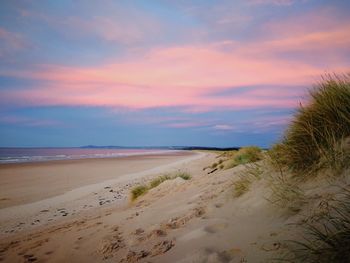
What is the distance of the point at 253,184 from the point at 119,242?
211 centimetres

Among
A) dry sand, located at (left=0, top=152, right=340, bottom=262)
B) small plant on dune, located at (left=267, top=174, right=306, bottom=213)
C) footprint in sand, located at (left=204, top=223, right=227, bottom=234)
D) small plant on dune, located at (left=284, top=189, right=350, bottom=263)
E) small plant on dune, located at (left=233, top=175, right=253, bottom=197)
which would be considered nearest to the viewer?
small plant on dune, located at (left=284, top=189, right=350, bottom=263)

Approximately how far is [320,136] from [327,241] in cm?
230

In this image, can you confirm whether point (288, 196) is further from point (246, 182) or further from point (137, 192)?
point (137, 192)

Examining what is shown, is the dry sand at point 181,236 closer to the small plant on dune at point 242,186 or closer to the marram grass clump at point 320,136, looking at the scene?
the small plant on dune at point 242,186

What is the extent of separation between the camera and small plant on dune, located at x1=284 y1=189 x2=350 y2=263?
2.11 m

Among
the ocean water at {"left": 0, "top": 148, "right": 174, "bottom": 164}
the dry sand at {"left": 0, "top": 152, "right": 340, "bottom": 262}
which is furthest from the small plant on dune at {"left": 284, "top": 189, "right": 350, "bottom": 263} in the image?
the ocean water at {"left": 0, "top": 148, "right": 174, "bottom": 164}

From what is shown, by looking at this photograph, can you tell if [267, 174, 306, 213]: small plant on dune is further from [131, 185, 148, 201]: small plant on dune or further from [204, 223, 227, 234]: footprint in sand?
[131, 185, 148, 201]: small plant on dune

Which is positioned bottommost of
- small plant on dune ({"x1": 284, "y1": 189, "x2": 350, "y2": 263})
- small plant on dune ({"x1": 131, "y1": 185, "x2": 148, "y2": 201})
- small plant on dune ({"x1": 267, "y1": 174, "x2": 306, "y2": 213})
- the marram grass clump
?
small plant on dune ({"x1": 131, "y1": 185, "x2": 148, "y2": 201})

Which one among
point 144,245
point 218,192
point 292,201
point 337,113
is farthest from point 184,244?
point 337,113

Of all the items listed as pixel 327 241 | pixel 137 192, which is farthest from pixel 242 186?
pixel 137 192

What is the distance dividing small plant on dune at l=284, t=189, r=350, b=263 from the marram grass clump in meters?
0.96

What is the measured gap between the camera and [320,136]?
4.22m

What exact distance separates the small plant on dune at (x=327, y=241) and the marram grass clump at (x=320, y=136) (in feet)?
3.14

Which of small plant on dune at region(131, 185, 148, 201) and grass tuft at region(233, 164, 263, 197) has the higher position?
grass tuft at region(233, 164, 263, 197)
